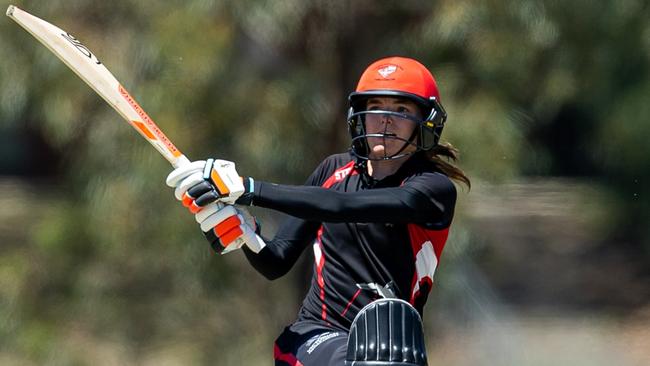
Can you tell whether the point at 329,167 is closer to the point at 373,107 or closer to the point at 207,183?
the point at 373,107

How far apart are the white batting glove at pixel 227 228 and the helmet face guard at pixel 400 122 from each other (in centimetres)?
34

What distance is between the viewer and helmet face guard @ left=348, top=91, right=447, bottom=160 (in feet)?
9.35

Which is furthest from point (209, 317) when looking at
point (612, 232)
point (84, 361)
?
point (612, 232)

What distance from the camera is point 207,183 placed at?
2.69m

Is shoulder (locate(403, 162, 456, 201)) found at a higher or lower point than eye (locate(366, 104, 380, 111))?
lower

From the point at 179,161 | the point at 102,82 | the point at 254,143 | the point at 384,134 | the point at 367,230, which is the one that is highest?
the point at 254,143

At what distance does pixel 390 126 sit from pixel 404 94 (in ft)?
0.30

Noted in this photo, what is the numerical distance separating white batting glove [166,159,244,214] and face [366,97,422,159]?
394mm

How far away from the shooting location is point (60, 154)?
530 centimetres

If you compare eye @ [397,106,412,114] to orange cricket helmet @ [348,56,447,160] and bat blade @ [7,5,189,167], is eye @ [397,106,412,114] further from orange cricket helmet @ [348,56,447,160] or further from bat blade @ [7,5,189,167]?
bat blade @ [7,5,189,167]

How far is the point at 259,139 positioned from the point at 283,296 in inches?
31.6

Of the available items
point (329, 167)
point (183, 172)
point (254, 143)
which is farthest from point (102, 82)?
point (254, 143)

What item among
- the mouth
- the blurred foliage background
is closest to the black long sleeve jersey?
the mouth

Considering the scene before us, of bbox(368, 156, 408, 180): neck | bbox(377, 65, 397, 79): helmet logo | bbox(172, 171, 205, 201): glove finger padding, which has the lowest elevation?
bbox(368, 156, 408, 180): neck
